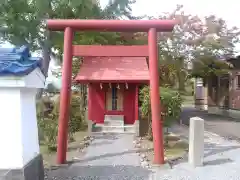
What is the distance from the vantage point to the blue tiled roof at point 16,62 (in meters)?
4.82

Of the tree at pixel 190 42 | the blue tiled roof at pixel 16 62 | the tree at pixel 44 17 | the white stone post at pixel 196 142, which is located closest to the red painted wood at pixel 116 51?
the white stone post at pixel 196 142

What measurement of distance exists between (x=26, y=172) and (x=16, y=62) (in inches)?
67.3

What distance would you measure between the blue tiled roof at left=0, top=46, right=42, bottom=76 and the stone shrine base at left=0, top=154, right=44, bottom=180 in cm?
146

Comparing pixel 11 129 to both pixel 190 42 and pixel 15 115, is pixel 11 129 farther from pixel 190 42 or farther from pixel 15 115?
pixel 190 42

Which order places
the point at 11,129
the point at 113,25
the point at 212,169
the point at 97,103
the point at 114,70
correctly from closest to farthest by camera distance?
the point at 11,129, the point at 212,169, the point at 113,25, the point at 114,70, the point at 97,103

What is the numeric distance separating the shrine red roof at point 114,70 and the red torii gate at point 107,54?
5.90 m

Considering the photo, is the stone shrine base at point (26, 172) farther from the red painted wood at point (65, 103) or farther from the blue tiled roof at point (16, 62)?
the red painted wood at point (65, 103)

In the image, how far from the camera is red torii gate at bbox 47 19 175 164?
9.33 m

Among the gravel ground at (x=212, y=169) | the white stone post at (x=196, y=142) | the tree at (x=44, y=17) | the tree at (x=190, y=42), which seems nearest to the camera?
the gravel ground at (x=212, y=169)

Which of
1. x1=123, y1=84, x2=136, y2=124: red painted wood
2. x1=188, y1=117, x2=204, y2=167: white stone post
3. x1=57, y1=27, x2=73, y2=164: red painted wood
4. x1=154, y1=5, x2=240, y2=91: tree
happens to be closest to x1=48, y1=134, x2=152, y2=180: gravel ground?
x1=57, y1=27, x2=73, y2=164: red painted wood

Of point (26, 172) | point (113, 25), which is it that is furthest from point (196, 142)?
point (26, 172)

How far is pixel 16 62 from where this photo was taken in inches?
201

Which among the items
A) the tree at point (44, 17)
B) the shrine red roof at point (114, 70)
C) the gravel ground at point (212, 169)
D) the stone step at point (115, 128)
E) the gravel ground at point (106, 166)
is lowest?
the gravel ground at point (212, 169)

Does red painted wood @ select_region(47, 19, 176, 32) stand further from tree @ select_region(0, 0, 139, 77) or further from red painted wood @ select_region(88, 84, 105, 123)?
tree @ select_region(0, 0, 139, 77)
